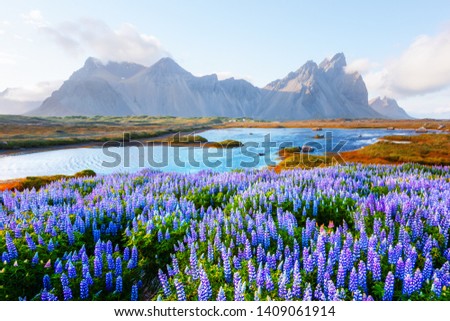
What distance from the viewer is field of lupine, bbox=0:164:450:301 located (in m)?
4.01

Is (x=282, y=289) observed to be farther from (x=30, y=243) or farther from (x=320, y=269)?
(x=30, y=243)

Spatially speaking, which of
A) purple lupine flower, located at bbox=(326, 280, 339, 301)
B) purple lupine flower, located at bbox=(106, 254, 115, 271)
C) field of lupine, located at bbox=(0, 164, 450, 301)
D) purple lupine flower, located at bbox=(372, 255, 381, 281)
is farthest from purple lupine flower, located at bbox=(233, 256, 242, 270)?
purple lupine flower, located at bbox=(106, 254, 115, 271)

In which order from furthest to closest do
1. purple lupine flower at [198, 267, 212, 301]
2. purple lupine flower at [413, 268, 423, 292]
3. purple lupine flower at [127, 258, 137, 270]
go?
purple lupine flower at [127, 258, 137, 270], purple lupine flower at [198, 267, 212, 301], purple lupine flower at [413, 268, 423, 292]

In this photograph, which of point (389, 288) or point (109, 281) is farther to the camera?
point (109, 281)

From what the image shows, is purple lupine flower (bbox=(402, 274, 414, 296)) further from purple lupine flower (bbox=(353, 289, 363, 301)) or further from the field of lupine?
purple lupine flower (bbox=(353, 289, 363, 301))

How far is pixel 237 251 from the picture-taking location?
5.57 metres

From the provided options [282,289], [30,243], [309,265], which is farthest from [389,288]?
[30,243]

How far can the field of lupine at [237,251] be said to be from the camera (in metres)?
4.01

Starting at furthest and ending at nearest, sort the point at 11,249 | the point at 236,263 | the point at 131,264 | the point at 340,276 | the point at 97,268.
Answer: the point at 131,264, the point at 11,249, the point at 97,268, the point at 236,263, the point at 340,276

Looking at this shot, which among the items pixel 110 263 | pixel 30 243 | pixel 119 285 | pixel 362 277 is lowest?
pixel 119 285

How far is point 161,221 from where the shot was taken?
276 inches

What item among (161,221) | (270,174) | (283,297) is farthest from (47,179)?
(283,297)

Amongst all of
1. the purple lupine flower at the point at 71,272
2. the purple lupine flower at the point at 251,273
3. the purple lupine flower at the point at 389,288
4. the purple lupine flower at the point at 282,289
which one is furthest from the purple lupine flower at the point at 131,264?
the purple lupine flower at the point at 389,288

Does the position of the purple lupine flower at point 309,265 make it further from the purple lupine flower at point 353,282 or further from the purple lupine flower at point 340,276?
the purple lupine flower at point 353,282
